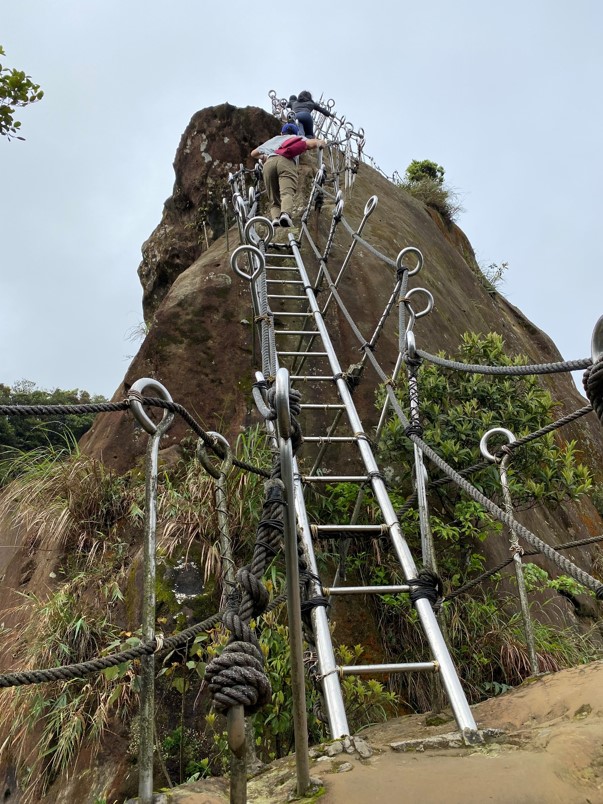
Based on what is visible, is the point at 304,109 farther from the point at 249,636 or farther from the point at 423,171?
the point at 249,636

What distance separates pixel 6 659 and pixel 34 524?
0.90 m

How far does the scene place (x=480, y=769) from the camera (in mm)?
1479

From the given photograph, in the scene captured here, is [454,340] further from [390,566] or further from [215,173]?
[215,173]

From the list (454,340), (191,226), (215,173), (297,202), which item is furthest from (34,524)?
(215,173)

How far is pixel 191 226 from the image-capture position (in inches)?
344

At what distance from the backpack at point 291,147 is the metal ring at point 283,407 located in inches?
228

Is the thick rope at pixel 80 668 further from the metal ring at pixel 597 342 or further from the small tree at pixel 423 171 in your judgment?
the small tree at pixel 423 171

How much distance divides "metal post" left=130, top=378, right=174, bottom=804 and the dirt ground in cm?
9

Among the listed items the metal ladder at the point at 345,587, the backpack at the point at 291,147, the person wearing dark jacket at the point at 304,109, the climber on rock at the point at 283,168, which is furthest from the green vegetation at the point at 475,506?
the person wearing dark jacket at the point at 304,109

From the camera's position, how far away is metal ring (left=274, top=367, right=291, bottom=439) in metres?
1.34

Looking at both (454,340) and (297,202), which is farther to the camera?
(297,202)

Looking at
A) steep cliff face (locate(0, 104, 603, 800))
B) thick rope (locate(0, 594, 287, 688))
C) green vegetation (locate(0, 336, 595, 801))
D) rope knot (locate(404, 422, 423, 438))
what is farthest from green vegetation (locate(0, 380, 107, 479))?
thick rope (locate(0, 594, 287, 688))

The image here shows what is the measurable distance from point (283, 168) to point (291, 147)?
22 centimetres

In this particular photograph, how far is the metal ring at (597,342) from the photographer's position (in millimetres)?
1350
